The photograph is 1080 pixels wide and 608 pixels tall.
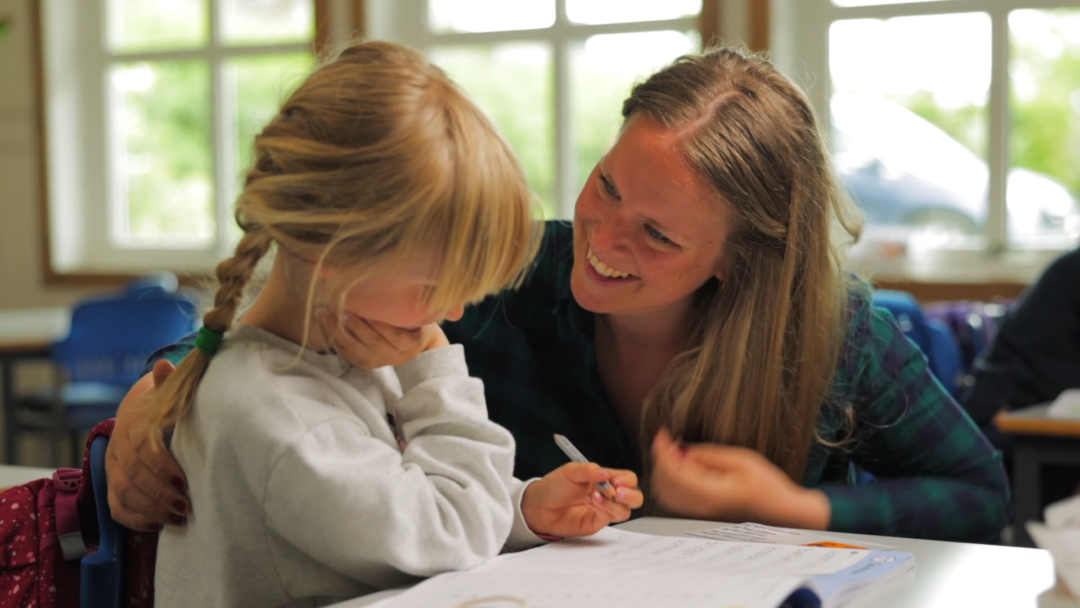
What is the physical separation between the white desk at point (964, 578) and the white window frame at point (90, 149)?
465 centimetres

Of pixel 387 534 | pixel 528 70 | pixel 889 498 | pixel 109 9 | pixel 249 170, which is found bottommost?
pixel 889 498

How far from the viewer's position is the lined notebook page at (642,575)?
81 cm

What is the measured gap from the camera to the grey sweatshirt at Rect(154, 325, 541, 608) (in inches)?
33.0

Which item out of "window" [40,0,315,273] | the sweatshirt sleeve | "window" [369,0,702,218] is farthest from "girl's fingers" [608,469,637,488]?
"window" [40,0,315,273]

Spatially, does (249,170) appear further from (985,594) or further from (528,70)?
(528,70)

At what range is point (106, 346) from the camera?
3924 millimetres

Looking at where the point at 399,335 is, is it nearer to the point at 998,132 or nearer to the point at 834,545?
the point at 834,545

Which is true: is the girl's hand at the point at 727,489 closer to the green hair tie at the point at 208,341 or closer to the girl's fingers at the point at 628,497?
the girl's fingers at the point at 628,497

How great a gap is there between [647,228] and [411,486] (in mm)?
578

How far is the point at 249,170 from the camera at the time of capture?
36.6 inches

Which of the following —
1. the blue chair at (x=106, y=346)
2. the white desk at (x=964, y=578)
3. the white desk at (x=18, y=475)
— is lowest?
the blue chair at (x=106, y=346)

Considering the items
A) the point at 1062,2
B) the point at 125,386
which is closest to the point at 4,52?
the point at 125,386

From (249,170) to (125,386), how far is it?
3402 millimetres

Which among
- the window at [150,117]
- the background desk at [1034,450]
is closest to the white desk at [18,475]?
the background desk at [1034,450]
